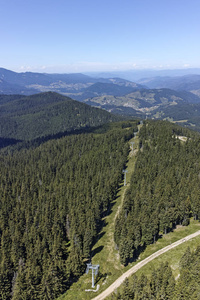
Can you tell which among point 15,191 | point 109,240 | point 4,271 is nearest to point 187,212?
point 109,240

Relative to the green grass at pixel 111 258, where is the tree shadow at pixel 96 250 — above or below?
below

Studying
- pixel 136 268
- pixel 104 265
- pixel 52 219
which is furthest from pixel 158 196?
pixel 52 219

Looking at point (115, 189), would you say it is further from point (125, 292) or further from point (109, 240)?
point (125, 292)

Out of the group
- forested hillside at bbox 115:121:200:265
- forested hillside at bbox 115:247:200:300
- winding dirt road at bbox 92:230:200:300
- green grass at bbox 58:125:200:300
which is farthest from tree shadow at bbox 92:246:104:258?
forested hillside at bbox 115:247:200:300

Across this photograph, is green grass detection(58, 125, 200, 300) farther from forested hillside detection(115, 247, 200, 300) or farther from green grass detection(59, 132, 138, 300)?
forested hillside detection(115, 247, 200, 300)

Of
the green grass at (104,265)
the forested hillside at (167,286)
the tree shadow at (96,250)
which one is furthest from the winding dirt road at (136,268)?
the tree shadow at (96,250)

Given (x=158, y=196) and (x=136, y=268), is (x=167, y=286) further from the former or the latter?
(x=158, y=196)

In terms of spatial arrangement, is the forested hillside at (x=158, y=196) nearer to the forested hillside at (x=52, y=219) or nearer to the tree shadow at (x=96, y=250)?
the tree shadow at (x=96, y=250)
